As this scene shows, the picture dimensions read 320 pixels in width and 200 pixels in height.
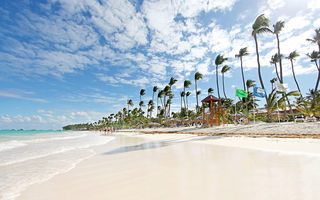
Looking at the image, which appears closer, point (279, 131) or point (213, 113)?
point (279, 131)

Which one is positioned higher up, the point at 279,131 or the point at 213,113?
the point at 213,113

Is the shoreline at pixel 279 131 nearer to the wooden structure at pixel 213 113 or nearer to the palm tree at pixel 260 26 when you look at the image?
the wooden structure at pixel 213 113

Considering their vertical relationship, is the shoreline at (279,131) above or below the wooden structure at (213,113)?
below

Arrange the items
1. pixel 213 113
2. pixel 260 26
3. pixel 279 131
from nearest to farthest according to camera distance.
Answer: pixel 279 131 < pixel 260 26 < pixel 213 113

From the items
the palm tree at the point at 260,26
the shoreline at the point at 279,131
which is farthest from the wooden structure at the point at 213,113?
the shoreline at the point at 279,131

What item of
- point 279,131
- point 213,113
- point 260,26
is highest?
point 260,26

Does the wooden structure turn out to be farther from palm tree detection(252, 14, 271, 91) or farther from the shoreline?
the shoreline

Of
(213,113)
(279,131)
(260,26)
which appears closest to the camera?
(279,131)

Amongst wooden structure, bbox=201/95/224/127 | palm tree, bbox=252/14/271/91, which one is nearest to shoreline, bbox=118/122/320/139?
wooden structure, bbox=201/95/224/127

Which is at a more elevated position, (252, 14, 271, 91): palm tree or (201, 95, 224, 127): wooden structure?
(252, 14, 271, 91): palm tree

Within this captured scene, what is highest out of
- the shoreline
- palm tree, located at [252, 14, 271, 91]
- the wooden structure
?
palm tree, located at [252, 14, 271, 91]

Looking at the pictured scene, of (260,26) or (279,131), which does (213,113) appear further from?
(260,26)

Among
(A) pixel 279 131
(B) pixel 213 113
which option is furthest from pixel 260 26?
(A) pixel 279 131

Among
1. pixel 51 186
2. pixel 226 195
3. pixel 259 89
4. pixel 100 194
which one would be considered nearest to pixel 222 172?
pixel 226 195
